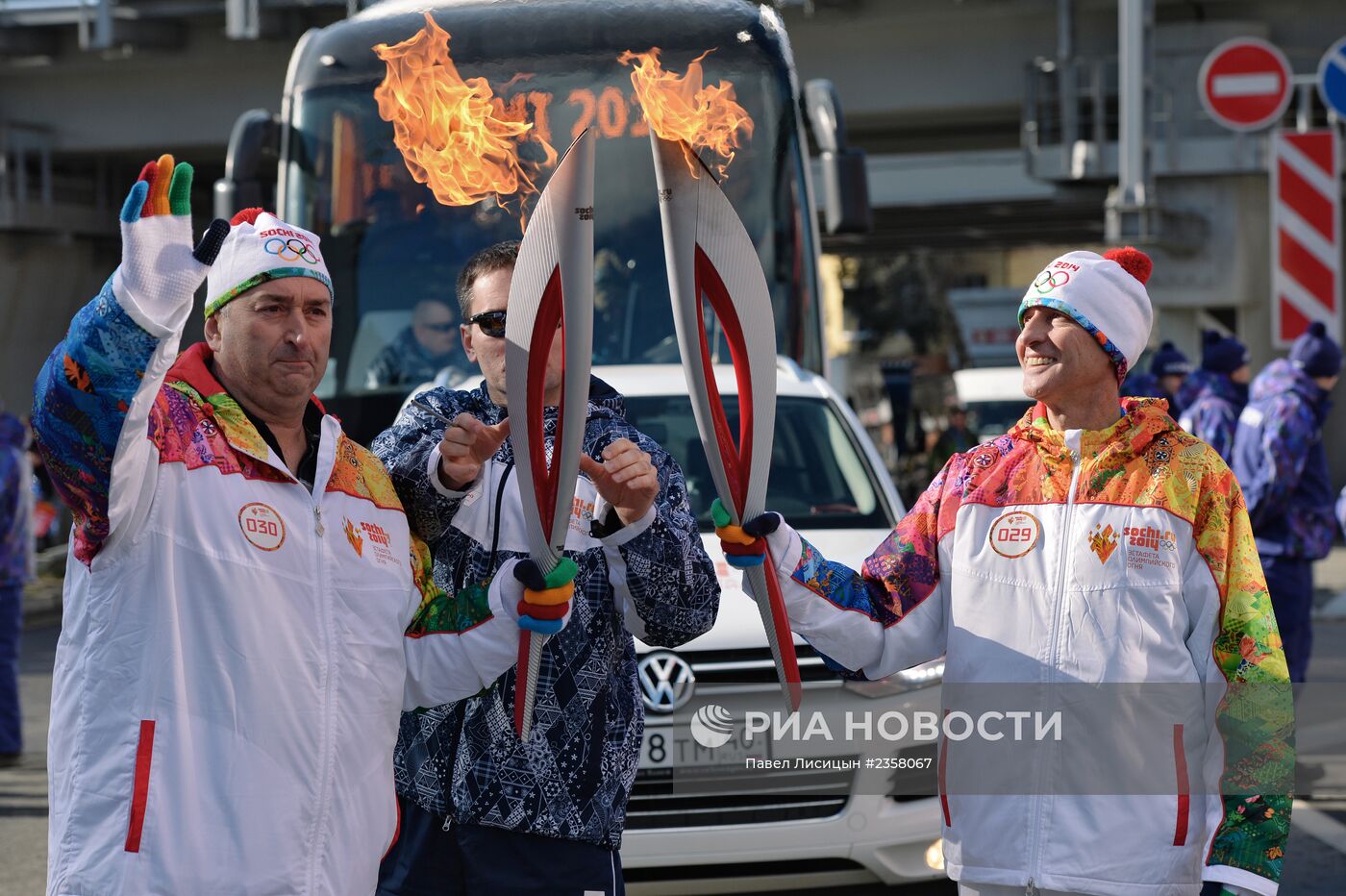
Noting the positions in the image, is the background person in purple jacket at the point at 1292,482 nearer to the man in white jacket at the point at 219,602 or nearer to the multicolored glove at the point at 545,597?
the multicolored glove at the point at 545,597

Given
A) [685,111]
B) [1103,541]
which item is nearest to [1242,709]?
[1103,541]

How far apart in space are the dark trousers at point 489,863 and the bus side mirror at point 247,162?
198 inches

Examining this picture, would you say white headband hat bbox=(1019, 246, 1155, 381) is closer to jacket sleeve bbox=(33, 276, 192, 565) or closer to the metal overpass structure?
jacket sleeve bbox=(33, 276, 192, 565)

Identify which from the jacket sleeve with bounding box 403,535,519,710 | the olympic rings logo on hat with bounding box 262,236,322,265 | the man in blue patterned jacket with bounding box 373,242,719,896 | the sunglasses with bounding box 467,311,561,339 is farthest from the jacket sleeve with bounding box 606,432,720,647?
the olympic rings logo on hat with bounding box 262,236,322,265

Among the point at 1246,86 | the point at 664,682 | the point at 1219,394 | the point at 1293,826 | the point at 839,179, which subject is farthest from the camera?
the point at 1246,86

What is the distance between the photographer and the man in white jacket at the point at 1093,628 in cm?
277

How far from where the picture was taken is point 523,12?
23.6ft

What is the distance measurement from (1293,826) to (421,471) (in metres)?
4.50

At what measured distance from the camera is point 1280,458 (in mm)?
6809

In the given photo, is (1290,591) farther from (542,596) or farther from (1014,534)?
(542,596)

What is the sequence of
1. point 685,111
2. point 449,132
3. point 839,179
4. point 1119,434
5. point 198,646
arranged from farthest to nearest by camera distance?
1. point 839,179
2. point 449,132
3. point 685,111
4. point 1119,434
5. point 198,646

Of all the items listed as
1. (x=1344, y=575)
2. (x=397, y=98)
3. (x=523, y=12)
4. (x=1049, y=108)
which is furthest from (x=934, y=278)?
(x=397, y=98)

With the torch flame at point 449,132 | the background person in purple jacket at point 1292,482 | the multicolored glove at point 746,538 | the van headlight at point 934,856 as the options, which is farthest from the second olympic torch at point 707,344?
the background person in purple jacket at point 1292,482

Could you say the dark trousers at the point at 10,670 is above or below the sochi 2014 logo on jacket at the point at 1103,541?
below
